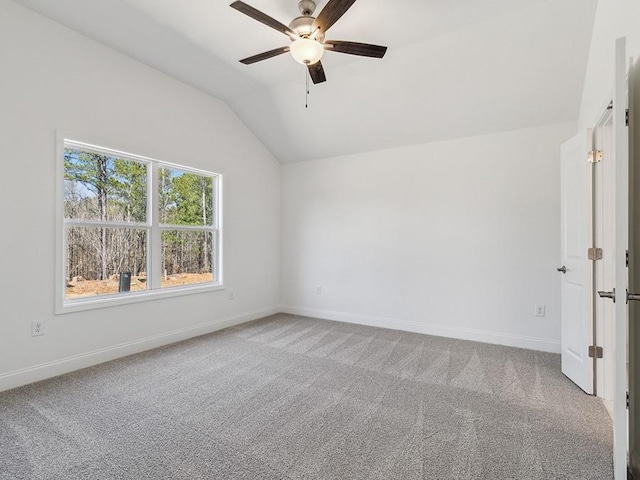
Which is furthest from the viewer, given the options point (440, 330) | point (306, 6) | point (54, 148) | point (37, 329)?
point (440, 330)

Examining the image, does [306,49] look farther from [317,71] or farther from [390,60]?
[390,60]

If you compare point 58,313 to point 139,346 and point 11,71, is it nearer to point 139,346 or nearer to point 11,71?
point 139,346

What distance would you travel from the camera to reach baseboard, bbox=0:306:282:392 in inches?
100.0

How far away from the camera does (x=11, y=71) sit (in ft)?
8.23

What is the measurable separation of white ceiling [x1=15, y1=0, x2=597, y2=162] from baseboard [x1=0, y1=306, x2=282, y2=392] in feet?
9.79

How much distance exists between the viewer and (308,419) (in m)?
2.13

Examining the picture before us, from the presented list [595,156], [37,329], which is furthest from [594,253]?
[37,329]

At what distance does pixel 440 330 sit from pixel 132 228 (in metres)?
3.91

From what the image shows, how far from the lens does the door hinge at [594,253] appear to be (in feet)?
7.97

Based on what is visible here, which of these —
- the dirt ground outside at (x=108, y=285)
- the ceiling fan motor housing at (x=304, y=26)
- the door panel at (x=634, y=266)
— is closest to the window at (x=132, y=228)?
the dirt ground outside at (x=108, y=285)

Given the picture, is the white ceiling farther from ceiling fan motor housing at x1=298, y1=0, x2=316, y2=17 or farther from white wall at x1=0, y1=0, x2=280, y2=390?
white wall at x1=0, y1=0, x2=280, y2=390

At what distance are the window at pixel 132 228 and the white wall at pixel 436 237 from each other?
1558 mm

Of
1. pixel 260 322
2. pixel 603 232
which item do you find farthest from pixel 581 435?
pixel 260 322

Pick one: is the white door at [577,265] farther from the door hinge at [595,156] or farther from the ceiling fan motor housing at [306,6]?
the ceiling fan motor housing at [306,6]
